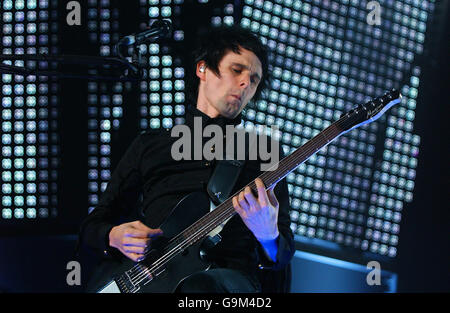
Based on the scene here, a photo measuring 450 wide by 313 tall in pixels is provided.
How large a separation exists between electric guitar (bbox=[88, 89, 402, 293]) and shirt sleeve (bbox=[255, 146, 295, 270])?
0.20m

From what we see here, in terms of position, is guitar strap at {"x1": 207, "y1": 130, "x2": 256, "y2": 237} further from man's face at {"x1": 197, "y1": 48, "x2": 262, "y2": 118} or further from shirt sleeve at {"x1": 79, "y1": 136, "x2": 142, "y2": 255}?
shirt sleeve at {"x1": 79, "y1": 136, "x2": 142, "y2": 255}

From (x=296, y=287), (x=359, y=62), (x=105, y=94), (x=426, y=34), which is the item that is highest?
(x=426, y=34)

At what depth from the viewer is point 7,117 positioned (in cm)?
317

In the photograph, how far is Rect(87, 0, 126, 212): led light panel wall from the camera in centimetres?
305

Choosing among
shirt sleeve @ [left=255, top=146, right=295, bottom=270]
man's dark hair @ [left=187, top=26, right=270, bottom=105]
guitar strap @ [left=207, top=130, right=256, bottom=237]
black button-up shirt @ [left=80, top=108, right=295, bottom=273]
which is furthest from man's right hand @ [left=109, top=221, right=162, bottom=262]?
man's dark hair @ [left=187, top=26, right=270, bottom=105]

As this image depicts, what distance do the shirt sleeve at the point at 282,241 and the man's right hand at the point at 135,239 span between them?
41cm

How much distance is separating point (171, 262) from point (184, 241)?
0.30 feet

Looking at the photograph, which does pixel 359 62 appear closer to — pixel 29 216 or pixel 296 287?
pixel 296 287

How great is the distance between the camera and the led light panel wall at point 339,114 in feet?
9.89

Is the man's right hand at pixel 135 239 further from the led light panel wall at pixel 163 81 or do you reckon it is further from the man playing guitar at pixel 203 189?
the led light panel wall at pixel 163 81

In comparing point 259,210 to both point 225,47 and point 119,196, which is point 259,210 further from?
point 225,47

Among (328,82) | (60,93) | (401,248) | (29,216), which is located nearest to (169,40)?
(60,93)

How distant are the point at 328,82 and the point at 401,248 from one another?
3.57 ft

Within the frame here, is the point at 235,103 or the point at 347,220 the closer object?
the point at 235,103
